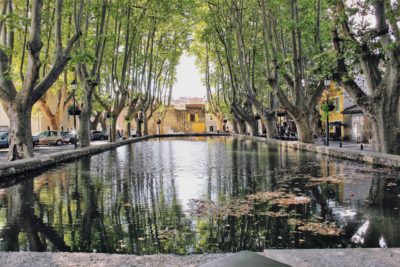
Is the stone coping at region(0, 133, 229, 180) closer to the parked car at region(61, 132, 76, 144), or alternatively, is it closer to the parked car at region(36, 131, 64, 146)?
the parked car at region(36, 131, 64, 146)

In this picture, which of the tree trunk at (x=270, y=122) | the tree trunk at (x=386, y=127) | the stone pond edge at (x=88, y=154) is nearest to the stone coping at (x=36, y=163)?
the stone pond edge at (x=88, y=154)

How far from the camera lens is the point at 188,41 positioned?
50.1 m

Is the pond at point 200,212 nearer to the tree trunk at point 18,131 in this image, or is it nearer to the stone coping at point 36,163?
the stone coping at point 36,163

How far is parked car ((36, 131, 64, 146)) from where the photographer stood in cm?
3922

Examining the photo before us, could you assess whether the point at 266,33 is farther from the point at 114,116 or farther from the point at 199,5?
the point at 114,116

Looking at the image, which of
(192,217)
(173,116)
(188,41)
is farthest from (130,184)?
(173,116)

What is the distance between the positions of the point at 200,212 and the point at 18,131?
11.9 metres

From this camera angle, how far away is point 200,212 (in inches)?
313

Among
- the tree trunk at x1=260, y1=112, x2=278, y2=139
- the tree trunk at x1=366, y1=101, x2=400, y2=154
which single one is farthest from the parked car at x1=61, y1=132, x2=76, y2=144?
the tree trunk at x1=366, y1=101, x2=400, y2=154

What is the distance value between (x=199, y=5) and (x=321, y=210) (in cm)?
3241

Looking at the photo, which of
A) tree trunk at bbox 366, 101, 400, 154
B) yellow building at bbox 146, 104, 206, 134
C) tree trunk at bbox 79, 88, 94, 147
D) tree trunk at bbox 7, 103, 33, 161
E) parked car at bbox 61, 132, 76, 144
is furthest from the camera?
yellow building at bbox 146, 104, 206, 134

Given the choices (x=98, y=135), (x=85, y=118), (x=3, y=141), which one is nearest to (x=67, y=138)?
(x=98, y=135)

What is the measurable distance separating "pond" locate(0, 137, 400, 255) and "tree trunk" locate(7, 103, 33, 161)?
4.21 metres

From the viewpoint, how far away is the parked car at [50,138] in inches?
1544
